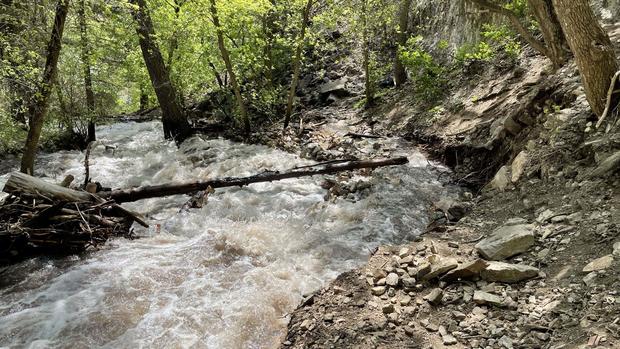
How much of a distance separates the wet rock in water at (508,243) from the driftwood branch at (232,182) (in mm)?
4083

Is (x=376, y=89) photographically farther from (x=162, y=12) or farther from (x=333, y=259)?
(x=333, y=259)

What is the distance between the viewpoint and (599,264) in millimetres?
3332

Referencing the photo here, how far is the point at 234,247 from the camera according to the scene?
18.6 feet

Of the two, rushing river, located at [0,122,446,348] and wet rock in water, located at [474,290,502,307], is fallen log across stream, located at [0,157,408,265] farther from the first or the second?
wet rock in water, located at [474,290,502,307]

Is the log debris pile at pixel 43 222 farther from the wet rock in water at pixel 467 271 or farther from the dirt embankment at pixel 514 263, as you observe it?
the wet rock in water at pixel 467 271

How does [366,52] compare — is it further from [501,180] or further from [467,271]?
[467,271]

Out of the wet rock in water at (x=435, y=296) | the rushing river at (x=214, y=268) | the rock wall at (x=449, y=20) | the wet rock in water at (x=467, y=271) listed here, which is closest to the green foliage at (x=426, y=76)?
the rock wall at (x=449, y=20)

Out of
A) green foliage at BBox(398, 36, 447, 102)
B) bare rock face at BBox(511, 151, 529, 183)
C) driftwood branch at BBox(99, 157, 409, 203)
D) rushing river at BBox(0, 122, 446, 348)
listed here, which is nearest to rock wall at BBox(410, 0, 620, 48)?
green foliage at BBox(398, 36, 447, 102)

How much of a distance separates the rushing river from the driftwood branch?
0.85ft

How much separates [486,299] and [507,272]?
0.40 metres

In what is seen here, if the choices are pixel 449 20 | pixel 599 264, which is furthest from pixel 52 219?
pixel 449 20

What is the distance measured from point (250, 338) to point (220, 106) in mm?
10741

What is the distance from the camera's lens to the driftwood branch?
676 cm

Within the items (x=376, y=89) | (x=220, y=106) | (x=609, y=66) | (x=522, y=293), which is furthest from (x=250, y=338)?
(x=376, y=89)
